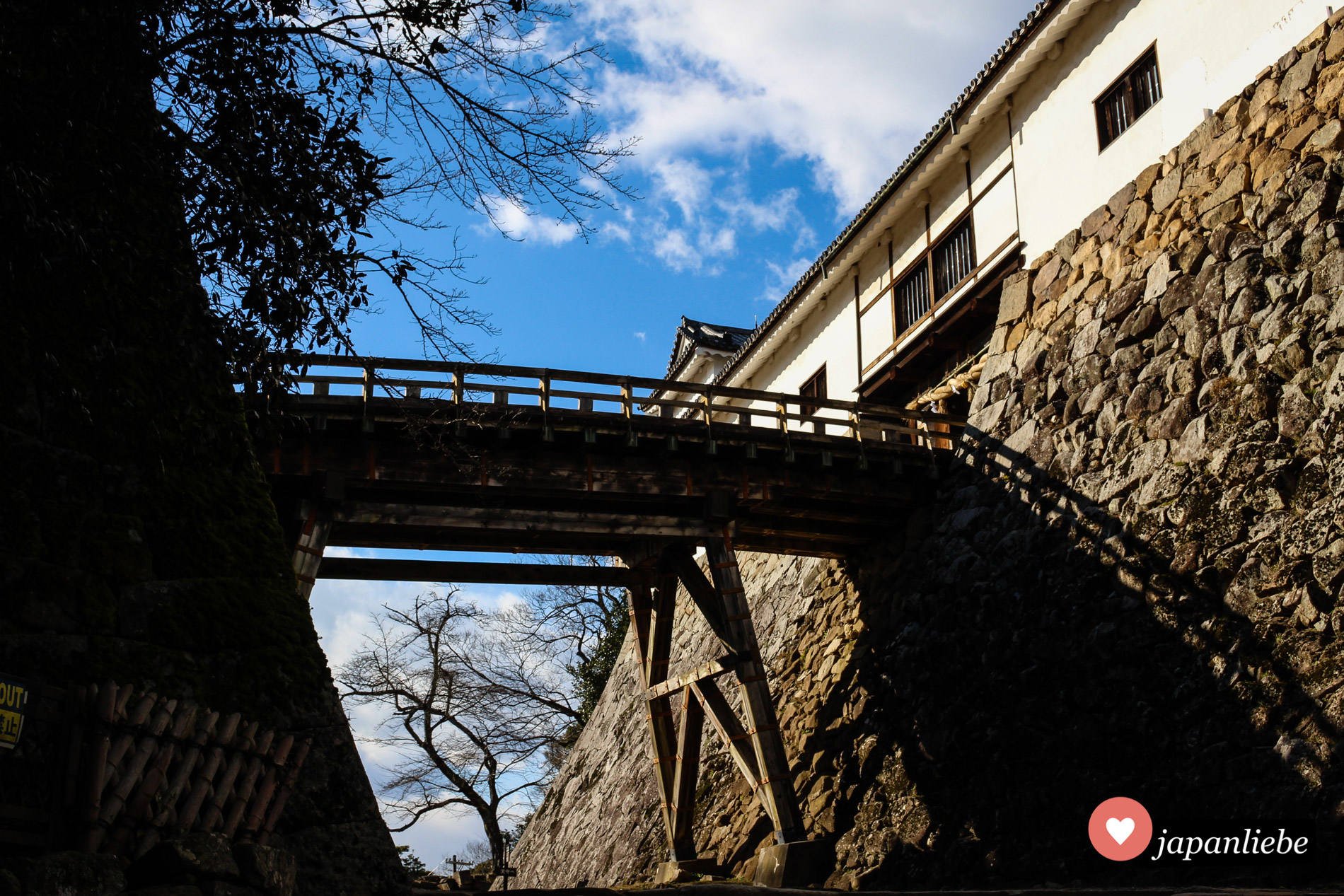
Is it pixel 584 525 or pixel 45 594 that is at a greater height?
pixel 584 525

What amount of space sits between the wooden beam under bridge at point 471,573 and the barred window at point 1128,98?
28.4 feet

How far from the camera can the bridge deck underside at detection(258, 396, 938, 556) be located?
1241 centimetres

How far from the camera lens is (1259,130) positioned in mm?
11875

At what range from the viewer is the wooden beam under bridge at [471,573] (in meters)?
13.8

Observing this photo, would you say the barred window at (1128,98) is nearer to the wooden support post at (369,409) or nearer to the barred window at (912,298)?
the barred window at (912,298)

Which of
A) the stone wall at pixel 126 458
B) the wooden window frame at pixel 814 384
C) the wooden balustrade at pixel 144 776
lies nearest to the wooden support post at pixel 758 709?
the wooden window frame at pixel 814 384

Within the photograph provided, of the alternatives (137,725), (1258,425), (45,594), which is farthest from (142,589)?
(1258,425)

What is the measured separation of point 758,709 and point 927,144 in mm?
9287

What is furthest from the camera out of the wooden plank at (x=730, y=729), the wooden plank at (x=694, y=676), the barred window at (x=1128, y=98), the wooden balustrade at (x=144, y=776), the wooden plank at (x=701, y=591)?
the barred window at (x=1128, y=98)

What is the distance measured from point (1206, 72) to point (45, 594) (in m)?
13.0

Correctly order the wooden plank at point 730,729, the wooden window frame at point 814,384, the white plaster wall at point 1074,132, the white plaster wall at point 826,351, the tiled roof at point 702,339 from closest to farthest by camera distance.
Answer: the white plaster wall at point 1074,132 < the wooden plank at point 730,729 < the white plaster wall at point 826,351 < the wooden window frame at point 814,384 < the tiled roof at point 702,339

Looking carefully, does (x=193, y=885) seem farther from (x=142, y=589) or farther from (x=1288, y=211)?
(x=1288, y=211)

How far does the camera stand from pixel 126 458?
658 centimetres

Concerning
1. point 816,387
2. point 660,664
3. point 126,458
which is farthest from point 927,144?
point 126,458
